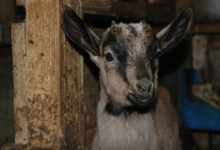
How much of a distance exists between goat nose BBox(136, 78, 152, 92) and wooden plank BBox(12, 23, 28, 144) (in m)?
1.09

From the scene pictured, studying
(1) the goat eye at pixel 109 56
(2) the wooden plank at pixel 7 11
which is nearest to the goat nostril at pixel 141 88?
Result: (1) the goat eye at pixel 109 56

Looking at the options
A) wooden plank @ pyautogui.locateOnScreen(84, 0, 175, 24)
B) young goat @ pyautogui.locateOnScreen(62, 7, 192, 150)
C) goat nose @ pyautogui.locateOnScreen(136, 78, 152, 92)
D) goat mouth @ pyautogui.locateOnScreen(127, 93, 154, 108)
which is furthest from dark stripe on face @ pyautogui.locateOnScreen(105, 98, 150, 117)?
wooden plank @ pyautogui.locateOnScreen(84, 0, 175, 24)

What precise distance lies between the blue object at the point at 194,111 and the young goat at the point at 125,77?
1.97 meters

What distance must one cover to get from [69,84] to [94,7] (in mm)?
959

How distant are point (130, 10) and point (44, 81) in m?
1.64

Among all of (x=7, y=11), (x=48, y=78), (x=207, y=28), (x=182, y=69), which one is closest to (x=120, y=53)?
(x=48, y=78)

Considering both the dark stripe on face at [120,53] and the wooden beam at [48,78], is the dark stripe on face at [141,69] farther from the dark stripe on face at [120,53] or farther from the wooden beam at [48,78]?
the wooden beam at [48,78]

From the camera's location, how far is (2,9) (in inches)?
277

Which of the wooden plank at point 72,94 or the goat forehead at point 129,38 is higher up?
the goat forehead at point 129,38

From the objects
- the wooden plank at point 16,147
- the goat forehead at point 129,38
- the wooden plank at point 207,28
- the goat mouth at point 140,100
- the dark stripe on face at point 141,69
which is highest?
the wooden plank at point 207,28

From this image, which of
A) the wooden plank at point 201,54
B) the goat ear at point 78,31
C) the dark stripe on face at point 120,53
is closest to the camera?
the goat ear at point 78,31

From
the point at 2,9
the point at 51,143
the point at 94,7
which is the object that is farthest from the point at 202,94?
the point at 2,9

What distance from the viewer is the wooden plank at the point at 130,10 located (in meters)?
3.10

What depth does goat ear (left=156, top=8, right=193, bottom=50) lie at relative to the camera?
305 centimetres
